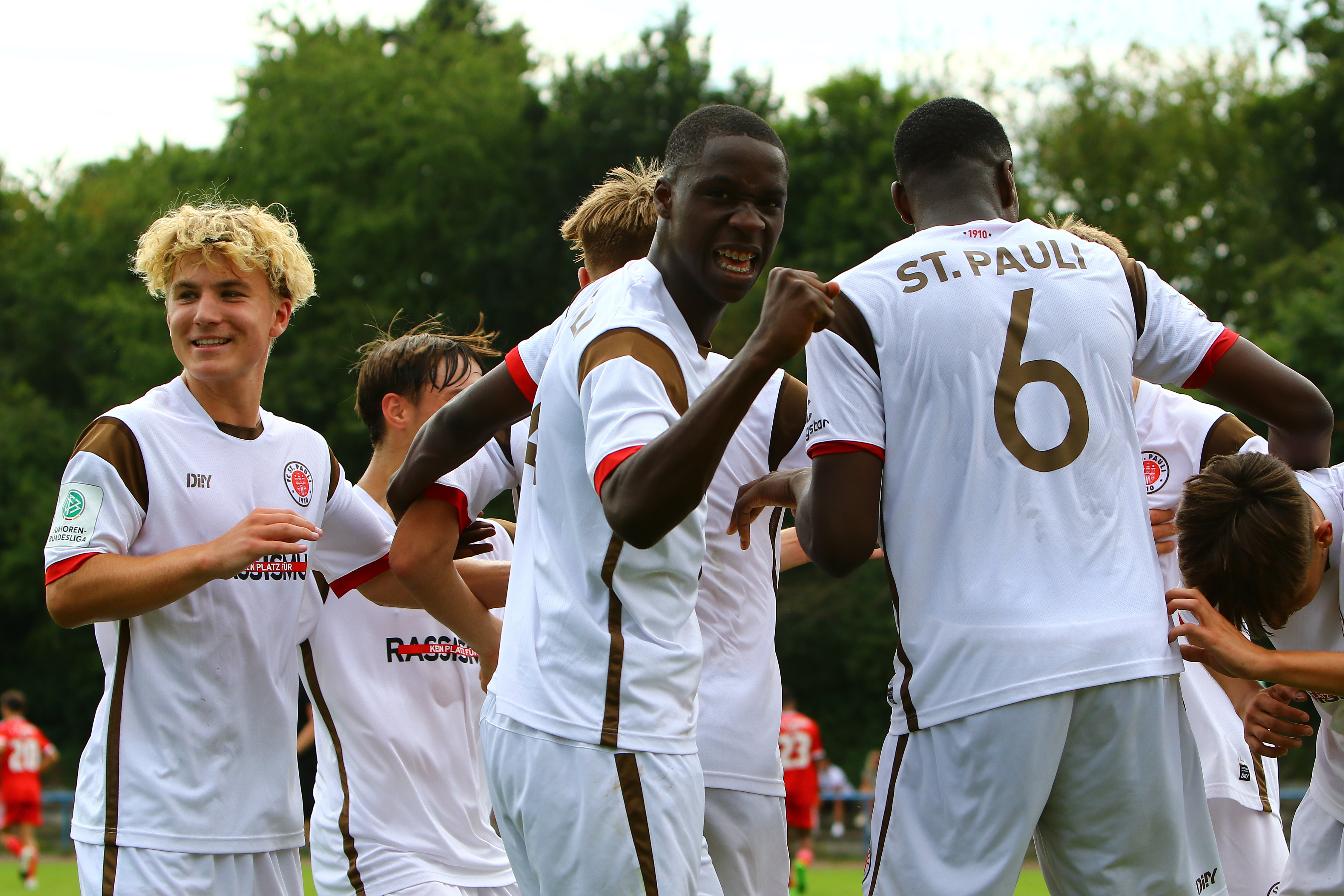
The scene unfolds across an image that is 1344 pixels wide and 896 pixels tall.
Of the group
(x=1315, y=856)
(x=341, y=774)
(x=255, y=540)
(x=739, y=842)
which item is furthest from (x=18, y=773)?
(x=1315, y=856)

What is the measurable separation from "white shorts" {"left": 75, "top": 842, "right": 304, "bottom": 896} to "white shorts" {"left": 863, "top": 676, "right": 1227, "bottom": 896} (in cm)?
182

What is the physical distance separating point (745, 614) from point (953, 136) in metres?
1.46

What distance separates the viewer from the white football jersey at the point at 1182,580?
452 cm

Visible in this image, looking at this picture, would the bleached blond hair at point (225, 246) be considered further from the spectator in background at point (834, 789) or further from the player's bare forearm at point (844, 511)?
the spectator in background at point (834, 789)

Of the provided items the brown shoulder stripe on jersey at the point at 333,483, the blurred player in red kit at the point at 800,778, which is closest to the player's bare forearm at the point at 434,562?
the brown shoulder stripe on jersey at the point at 333,483

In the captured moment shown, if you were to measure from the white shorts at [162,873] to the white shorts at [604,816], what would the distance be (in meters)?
1.28

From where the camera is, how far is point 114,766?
145 inches

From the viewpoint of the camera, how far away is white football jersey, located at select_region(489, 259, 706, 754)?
9.02 feet

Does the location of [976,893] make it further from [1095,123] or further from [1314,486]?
[1095,123]

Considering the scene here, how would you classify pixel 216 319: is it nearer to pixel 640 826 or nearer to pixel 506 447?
pixel 506 447

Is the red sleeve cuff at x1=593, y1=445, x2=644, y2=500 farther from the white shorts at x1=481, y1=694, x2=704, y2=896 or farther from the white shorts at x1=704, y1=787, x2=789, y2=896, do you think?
the white shorts at x1=704, y1=787, x2=789, y2=896

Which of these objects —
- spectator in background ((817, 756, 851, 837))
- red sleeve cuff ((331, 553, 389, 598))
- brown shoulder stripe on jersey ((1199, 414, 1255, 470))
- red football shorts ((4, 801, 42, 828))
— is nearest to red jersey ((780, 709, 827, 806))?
spectator in background ((817, 756, 851, 837))

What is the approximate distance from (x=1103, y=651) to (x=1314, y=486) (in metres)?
1.05

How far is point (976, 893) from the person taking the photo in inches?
116
